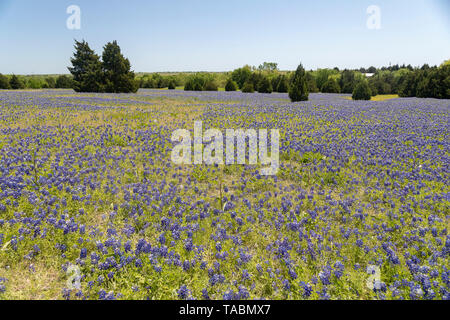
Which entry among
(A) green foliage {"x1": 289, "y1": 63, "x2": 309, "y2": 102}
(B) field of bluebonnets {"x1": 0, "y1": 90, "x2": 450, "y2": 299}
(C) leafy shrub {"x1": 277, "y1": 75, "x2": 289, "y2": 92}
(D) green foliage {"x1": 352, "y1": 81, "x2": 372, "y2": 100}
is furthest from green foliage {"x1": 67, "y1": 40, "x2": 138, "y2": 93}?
(D) green foliage {"x1": 352, "y1": 81, "x2": 372, "y2": 100}

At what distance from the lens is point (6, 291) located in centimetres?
302

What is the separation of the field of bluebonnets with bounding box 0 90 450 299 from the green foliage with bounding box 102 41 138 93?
29477mm

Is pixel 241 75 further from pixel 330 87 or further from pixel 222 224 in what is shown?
pixel 222 224

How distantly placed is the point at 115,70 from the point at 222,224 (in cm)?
3762

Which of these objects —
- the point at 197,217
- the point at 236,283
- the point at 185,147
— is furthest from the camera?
the point at 185,147

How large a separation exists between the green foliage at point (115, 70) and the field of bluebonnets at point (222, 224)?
29477 mm

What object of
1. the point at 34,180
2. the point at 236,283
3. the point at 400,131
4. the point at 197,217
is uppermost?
the point at 400,131

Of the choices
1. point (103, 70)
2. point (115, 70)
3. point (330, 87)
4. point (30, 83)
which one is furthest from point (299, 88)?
point (30, 83)

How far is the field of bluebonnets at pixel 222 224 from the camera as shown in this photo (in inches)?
129

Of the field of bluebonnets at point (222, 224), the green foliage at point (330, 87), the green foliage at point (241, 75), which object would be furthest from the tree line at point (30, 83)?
the green foliage at point (330, 87)

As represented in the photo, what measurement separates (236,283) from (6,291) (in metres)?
2.93

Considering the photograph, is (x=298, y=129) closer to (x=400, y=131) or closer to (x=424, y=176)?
(x=400, y=131)
